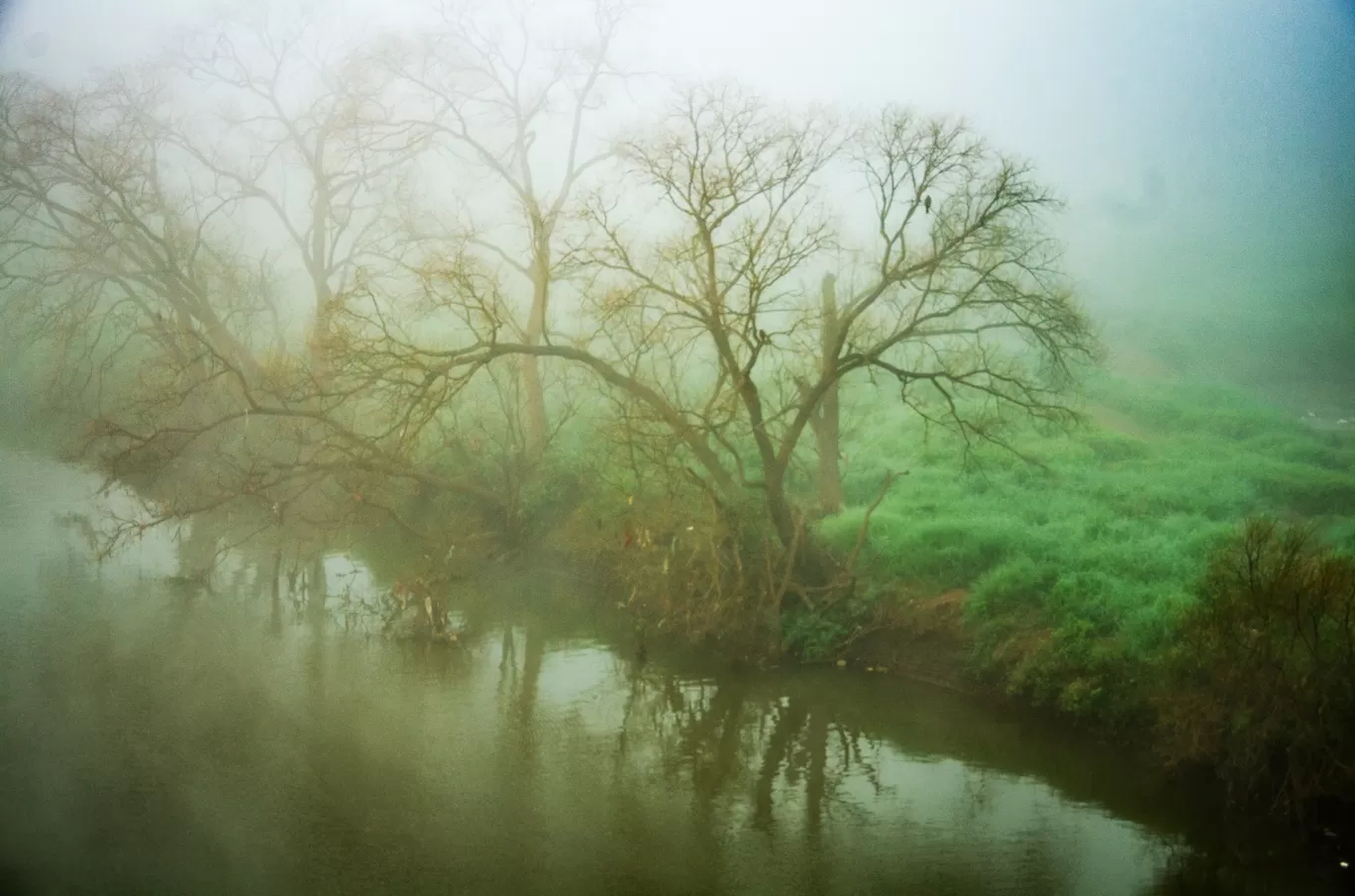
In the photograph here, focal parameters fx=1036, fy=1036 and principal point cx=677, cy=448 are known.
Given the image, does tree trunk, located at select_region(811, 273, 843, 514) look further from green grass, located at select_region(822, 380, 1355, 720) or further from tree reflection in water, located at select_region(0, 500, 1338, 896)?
tree reflection in water, located at select_region(0, 500, 1338, 896)

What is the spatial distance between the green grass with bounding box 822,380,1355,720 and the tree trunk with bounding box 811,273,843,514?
0.28m

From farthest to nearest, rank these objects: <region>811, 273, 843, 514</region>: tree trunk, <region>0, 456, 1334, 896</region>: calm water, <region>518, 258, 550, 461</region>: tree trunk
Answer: <region>518, 258, 550, 461</region>: tree trunk < <region>811, 273, 843, 514</region>: tree trunk < <region>0, 456, 1334, 896</region>: calm water

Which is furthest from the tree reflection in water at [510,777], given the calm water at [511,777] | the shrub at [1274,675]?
the shrub at [1274,675]

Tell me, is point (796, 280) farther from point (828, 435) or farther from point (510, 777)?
point (510, 777)

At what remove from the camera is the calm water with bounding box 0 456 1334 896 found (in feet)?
18.5

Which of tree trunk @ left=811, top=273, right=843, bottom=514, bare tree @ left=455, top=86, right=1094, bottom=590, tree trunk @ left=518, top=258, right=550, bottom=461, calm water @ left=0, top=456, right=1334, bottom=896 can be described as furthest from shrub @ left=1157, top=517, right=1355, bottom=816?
tree trunk @ left=518, top=258, right=550, bottom=461

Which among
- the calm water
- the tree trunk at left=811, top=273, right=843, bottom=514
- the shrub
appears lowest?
the calm water

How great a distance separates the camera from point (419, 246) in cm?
1307

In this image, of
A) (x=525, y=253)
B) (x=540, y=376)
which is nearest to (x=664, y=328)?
(x=540, y=376)

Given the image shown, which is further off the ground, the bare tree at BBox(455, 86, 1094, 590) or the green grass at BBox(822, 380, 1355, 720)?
the bare tree at BBox(455, 86, 1094, 590)

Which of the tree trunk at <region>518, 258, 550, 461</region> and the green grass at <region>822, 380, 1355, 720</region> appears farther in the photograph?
the tree trunk at <region>518, 258, 550, 461</region>

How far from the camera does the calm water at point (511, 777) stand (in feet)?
18.5

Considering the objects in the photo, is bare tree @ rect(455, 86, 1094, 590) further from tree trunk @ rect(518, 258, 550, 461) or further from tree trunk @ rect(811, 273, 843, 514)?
tree trunk @ rect(518, 258, 550, 461)

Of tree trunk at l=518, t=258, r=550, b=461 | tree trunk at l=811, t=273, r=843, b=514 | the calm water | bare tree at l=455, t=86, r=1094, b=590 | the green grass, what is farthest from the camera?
tree trunk at l=518, t=258, r=550, b=461
